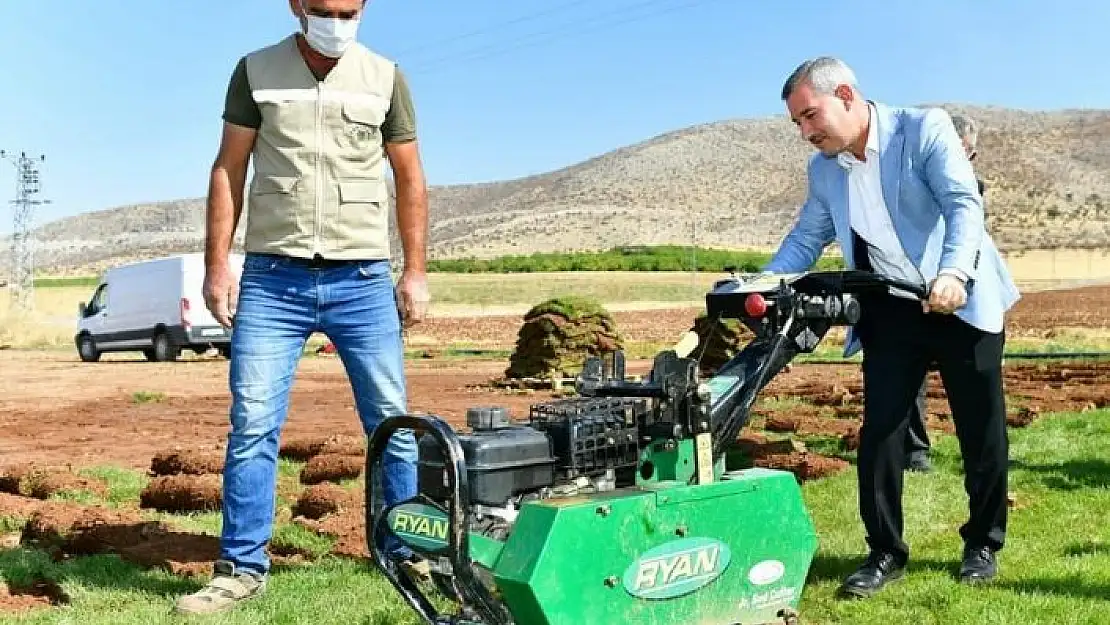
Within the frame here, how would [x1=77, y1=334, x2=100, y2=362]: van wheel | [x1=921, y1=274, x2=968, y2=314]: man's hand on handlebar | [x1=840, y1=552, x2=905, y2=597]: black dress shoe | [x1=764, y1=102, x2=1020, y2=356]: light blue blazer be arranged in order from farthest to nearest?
[x1=77, y1=334, x2=100, y2=362]: van wheel → [x1=840, y1=552, x2=905, y2=597]: black dress shoe → [x1=764, y1=102, x2=1020, y2=356]: light blue blazer → [x1=921, y1=274, x2=968, y2=314]: man's hand on handlebar

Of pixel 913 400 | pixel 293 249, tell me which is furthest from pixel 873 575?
pixel 293 249

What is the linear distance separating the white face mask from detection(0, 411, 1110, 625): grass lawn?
2.22m

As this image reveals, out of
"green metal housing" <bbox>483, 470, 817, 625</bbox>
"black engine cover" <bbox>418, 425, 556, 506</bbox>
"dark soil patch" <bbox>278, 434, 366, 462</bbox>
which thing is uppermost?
"black engine cover" <bbox>418, 425, 556, 506</bbox>

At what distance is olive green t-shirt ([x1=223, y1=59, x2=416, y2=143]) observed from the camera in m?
4.86

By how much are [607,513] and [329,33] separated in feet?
7.85

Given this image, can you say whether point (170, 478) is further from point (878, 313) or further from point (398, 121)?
point (878, 313)

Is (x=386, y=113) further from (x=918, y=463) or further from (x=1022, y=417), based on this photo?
(x=1022, y=417)

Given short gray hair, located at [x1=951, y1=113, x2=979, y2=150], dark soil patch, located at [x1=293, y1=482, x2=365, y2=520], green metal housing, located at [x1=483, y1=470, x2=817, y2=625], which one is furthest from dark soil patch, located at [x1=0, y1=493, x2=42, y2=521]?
short gray hair, located at [x1=951, y1=113, x2=979, y2=150]

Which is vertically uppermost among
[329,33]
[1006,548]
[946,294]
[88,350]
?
[329,33]

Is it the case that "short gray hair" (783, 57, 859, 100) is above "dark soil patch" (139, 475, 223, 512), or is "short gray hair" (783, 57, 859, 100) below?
above

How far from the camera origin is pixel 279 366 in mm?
4906

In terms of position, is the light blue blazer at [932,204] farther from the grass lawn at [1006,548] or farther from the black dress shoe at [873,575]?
the grass lawn at [1006,548]

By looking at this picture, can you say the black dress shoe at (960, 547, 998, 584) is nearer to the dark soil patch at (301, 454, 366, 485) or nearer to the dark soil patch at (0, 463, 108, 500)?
the dark soil patch at (301, 454, 366, 485)

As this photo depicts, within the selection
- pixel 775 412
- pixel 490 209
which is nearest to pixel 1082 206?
pixel 490 209
